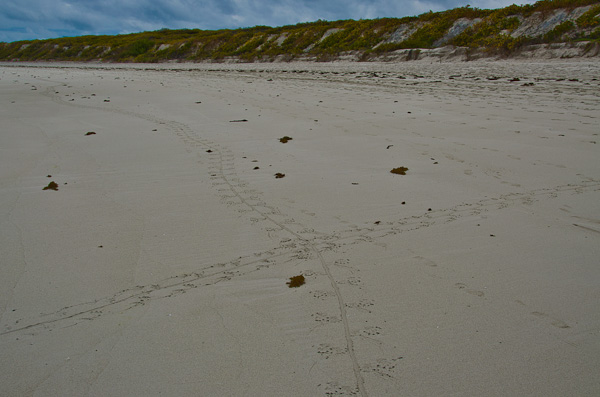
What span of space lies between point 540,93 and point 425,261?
26.6 ft

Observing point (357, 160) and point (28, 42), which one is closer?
point (357, 160)

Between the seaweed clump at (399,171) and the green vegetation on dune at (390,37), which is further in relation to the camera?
the green vegetation on dune at (390,37)

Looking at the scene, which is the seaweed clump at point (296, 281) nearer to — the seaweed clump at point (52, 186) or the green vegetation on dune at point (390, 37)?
the seaweed clump at point (52, 186)

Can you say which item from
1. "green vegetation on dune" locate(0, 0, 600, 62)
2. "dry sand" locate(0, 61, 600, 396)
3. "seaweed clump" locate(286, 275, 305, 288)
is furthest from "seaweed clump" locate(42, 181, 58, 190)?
"green vegetation on dune" locate(0, 0, 600, 62)

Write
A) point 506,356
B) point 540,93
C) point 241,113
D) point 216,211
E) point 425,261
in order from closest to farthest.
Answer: point 506,356 < point 425,261 < point 216,211 < point 241,113 < point 540,93

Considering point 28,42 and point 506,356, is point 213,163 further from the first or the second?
point 28,42

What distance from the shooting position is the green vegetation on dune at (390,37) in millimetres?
18547

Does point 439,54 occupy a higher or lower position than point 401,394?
higher

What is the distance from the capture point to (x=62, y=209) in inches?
144

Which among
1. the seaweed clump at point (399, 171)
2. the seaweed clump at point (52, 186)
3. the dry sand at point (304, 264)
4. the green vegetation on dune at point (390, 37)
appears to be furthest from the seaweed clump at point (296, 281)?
the green vegetation on dune at point (390, 37)

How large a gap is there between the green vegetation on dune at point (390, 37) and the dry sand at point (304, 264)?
50.9 ft

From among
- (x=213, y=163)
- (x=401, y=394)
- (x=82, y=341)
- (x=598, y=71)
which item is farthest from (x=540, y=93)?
(x=82, y=341)

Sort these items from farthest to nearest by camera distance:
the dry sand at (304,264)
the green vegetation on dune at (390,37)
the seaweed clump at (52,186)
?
the green vegetation on dune at (390,37)
the seaweed clump at (52,186)
the dry sand at (304,264)

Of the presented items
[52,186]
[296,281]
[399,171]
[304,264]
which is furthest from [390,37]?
[296,281]
